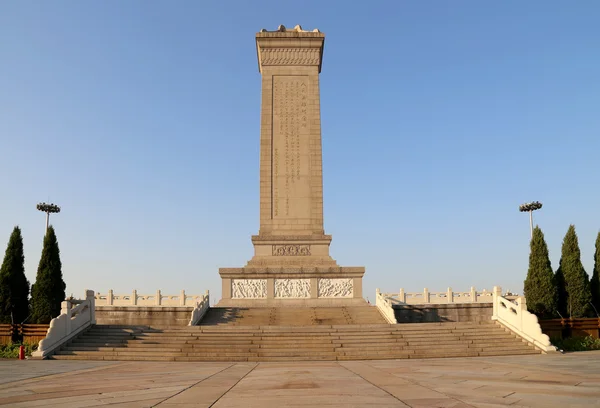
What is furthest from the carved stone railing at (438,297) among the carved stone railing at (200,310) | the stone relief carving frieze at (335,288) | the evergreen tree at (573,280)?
the carved stone railing at (200,310)

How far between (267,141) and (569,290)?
21482 mm

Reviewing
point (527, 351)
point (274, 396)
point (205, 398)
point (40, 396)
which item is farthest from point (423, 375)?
point (527, 351)

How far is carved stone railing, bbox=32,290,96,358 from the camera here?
19828 millimetres

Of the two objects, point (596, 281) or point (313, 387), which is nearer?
point (313, 387)

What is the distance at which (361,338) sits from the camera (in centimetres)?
2131

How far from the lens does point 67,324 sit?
2141cm

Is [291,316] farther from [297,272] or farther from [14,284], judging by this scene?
[14,284]

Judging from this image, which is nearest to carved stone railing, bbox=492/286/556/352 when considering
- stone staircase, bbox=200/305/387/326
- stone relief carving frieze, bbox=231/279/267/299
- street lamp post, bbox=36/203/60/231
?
stone staircase, bbox=200/305/387/326

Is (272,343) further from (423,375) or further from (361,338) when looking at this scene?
(423,375)

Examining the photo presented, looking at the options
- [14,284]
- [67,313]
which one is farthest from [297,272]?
[14,284]

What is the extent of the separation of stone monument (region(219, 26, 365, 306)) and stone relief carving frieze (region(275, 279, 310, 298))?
0.20ft

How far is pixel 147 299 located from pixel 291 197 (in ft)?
38.8

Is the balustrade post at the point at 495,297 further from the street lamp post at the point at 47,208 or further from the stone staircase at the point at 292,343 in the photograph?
the street lamp post at the point at 47,208

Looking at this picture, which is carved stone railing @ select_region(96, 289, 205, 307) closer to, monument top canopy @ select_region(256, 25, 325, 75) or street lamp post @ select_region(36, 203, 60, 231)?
street lamp post @ select_region(36, 203, 60, 231)
